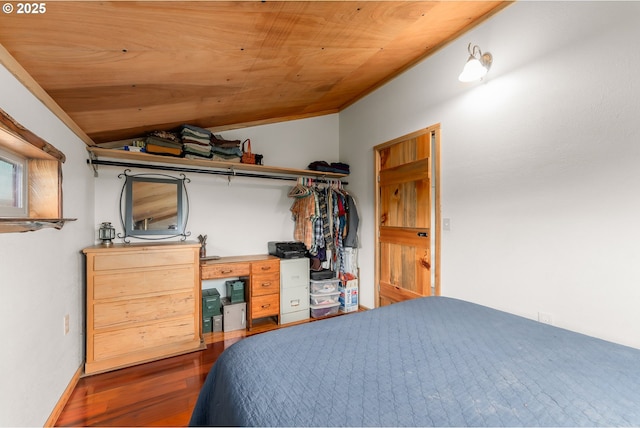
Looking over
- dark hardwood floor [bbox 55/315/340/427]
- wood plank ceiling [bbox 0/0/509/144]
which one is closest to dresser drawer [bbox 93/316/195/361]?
dark hardwood floor [bbox 55/315/340/427]

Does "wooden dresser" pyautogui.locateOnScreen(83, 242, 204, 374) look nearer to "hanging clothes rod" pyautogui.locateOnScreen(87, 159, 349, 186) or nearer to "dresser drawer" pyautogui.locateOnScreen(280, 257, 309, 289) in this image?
"hanging clothes rod" pyautogui.locateOnScreen(87, 159, 349, 186)

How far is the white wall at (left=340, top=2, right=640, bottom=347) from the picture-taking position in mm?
1422

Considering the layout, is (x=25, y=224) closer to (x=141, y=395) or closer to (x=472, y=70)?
(x=141, y=395)

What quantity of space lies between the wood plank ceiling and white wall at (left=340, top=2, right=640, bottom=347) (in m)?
0.39

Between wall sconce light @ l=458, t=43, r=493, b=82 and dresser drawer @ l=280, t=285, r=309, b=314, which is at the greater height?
wall sconce light @ l=458, t=43, r=493, b=82

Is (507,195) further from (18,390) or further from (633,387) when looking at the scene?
(18,390)

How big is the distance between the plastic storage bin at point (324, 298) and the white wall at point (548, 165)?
4.57 ft

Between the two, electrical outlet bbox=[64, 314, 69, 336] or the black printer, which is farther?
the black printer

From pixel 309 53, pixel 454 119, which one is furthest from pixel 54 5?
pixel 454 119

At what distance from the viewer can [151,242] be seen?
2.73m

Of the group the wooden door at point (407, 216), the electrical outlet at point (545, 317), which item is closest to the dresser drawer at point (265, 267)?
→ the wooden door at point (407, 216)

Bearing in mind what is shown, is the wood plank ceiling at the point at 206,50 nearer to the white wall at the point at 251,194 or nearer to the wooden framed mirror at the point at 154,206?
the wooden framed mirror at the point at 154,206

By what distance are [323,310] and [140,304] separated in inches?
74.1

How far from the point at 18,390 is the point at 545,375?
2179 mm
